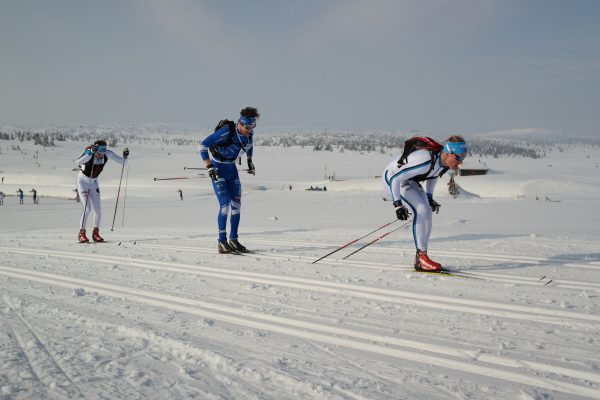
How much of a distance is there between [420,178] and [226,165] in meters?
3.42

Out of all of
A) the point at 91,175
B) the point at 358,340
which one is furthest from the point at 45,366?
the point at 91,175

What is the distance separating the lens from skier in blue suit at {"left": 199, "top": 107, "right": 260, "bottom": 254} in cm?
709

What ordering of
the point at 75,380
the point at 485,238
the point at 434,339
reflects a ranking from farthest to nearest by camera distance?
1. the point at 485,238
2. the point at 434,339
3. the point at 75,380

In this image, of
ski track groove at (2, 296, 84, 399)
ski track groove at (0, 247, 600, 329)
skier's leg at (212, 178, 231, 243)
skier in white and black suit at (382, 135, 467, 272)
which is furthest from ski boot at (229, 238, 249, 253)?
ski track groove at (2, 296, 84, 399)

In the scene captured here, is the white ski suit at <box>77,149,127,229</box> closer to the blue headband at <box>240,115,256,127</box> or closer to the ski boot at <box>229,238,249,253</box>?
the blue headband at <box>240,115,256,127</box>

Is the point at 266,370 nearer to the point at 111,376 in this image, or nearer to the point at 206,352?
the point at 206,352

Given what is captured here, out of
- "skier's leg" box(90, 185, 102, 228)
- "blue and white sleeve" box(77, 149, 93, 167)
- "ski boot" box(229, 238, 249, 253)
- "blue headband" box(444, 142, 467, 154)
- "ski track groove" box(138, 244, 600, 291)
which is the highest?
"blue and white sleeve" box(77, 149, 93, 167)

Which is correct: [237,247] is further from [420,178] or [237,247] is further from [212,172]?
[420,178]

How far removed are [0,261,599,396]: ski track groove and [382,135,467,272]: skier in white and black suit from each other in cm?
250

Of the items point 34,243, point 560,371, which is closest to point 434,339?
point 560,371

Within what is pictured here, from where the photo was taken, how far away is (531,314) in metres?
3.64

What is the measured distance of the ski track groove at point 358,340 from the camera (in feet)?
8.28

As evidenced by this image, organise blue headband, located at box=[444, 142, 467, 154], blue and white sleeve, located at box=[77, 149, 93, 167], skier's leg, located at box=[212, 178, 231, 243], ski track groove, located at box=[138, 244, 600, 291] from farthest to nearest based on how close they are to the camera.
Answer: blue and white sleeve, located at box=[77, 149, 93, 167] < skier's leg, located at box=[212, 178, 231, 243] < blue headband, located at box=[444, 142, 467, 154] < ski track groove, located at box=[138, 244, 600, 291]

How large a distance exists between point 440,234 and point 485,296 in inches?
194
